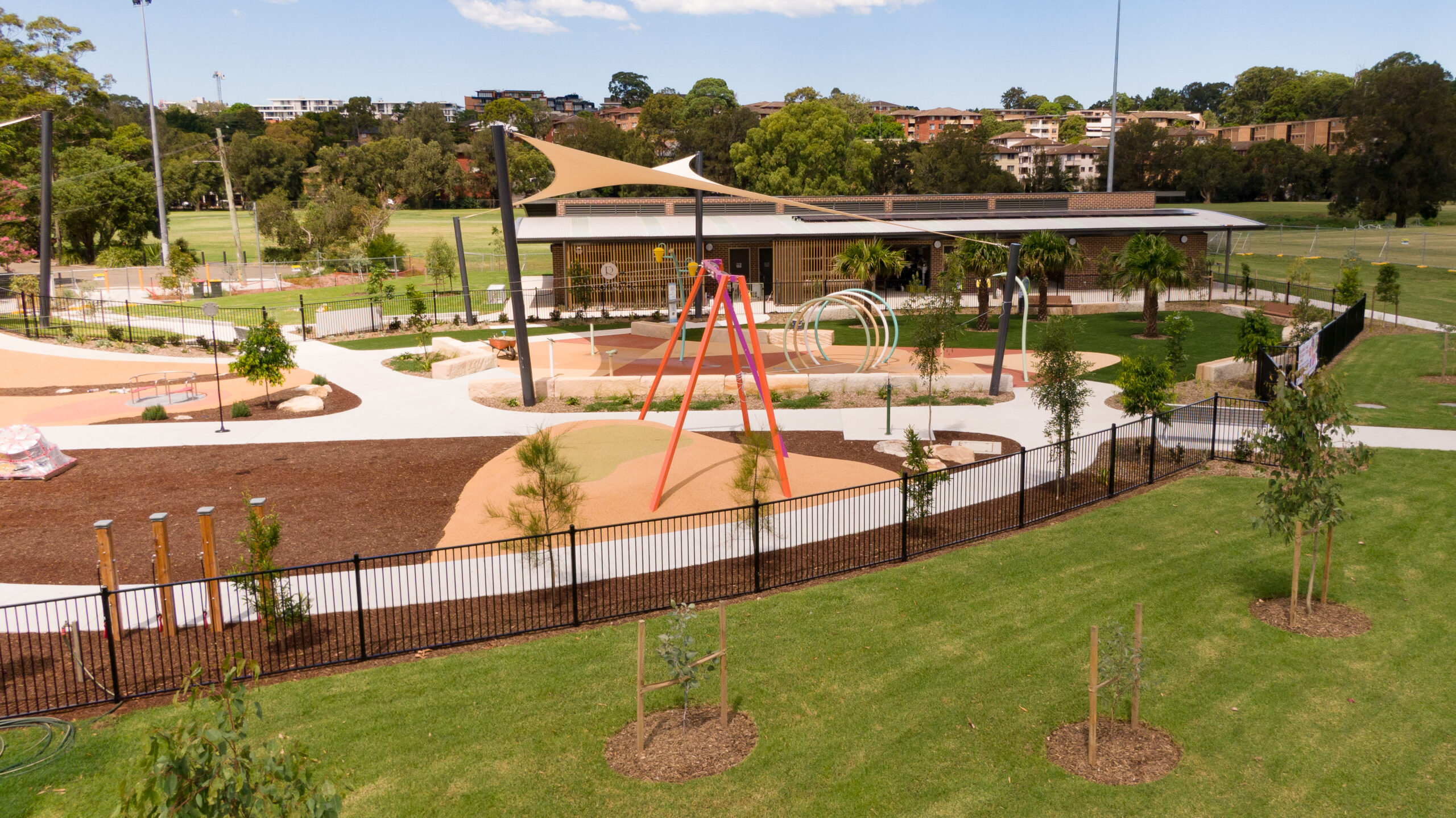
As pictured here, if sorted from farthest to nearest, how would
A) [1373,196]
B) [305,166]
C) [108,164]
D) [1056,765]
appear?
1. [305,166]
2. [1373,196]
3. [108,164]
4. [1056,765]

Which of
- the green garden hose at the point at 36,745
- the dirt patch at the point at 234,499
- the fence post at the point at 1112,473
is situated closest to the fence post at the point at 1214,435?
the fence post at the point at 1112,473

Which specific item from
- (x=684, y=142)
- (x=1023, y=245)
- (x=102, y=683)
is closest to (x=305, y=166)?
(x=684, y=142)

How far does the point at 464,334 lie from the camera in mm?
39031

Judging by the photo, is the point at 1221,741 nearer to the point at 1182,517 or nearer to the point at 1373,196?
the point at 1182,517

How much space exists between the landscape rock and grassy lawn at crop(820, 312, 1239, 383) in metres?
17.6

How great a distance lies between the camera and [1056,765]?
9.62m

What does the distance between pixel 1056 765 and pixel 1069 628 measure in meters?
3.25

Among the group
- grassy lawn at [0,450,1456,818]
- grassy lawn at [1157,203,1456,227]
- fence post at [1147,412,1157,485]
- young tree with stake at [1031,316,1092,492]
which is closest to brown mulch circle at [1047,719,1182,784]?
grassy lawn at [0,450,1456,818]

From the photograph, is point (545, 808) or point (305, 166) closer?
point (545, 808)

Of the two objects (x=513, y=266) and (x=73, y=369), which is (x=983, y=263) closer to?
(x=513, y=266)

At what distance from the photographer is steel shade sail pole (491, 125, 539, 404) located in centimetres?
2495

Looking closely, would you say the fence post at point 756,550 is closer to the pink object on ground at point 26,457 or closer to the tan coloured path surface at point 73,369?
the pink object on ground at point 26,457

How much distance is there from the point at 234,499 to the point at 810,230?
32981mm

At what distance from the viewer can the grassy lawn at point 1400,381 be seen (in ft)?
76.8
